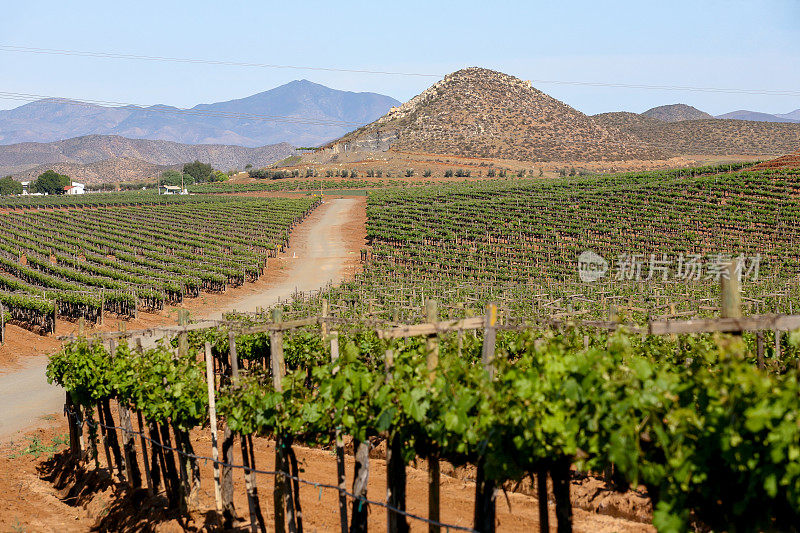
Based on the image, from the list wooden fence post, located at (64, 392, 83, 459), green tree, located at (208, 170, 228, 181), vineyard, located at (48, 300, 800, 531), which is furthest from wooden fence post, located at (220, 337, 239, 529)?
green tree, located at (208, 170, 228, 181)

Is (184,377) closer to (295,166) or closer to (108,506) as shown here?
(108,506)

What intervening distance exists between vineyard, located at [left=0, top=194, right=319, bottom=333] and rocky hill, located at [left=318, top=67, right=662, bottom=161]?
204 ft

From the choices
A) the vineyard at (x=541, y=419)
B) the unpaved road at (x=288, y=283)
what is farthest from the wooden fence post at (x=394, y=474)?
the unpaved road at (x=288, y=283)

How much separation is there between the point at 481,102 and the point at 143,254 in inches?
4478

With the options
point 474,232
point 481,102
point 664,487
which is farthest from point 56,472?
point 481,102

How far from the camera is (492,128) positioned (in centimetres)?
14025

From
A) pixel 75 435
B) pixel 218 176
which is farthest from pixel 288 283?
pixel 218 176

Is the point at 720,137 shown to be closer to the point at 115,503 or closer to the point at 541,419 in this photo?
the point at 115,503

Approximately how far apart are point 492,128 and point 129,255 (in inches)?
4124

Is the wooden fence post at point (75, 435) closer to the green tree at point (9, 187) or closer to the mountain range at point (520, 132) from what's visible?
the mountain range at point (520, 132)

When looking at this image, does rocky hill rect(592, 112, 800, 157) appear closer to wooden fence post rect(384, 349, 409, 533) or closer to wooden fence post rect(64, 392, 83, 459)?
wooden fence post rect(64, 392, 83, 459)

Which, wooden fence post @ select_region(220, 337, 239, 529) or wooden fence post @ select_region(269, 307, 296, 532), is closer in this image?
wooden fence post @ select_region(269, 307, 296, 532)

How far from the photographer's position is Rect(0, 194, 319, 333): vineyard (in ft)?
107

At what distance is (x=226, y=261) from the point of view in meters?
46.0
